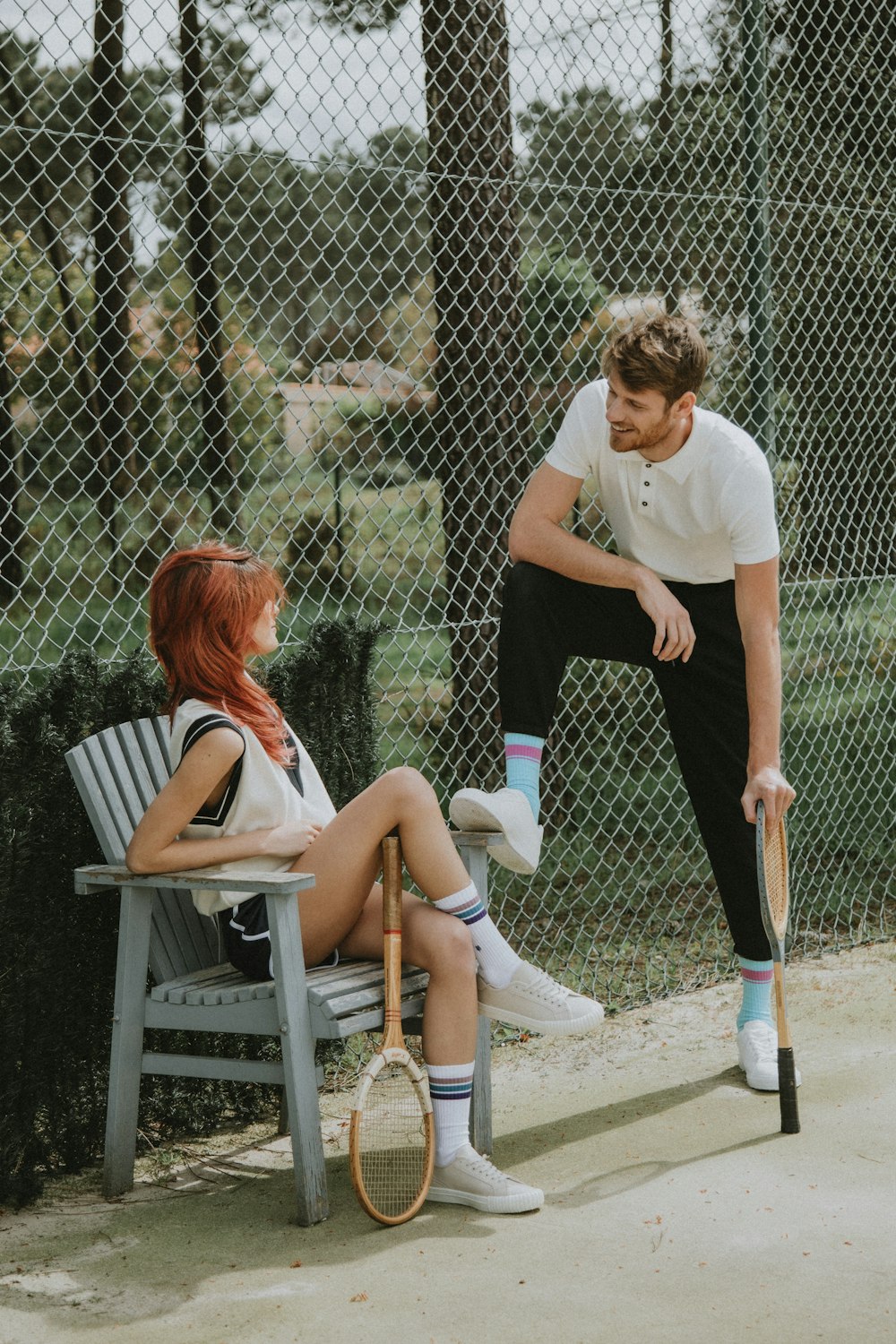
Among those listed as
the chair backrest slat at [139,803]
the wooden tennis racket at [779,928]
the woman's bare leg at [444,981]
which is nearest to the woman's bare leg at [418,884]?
the woman's bare leg at [444,981]

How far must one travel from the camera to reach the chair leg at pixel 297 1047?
2.58 m

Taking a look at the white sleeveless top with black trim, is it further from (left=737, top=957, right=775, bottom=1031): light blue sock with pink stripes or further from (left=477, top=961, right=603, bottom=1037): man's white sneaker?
(left=737, top=957, right=775, bottom=1031): light blue sock with pink stripes

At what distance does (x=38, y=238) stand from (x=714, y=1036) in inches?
212

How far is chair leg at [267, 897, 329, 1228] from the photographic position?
258cm

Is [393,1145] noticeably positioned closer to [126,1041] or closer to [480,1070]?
[480,1070]

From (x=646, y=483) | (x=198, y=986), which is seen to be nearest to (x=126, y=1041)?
(x=198, y=986)

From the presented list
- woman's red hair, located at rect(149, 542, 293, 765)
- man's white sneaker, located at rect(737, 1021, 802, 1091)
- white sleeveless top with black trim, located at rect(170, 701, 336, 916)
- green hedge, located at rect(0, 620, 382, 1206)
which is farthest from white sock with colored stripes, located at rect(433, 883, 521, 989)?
man's white sneaker, located at rect(737, 1021, 802, 1091)

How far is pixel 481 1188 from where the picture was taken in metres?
2.68

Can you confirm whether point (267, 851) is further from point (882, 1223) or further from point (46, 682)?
point (882, 1223)

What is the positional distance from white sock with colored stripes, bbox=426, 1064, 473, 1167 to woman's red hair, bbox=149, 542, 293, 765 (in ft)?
2.38

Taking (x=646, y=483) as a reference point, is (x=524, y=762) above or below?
below

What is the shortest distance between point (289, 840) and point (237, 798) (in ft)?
0.43

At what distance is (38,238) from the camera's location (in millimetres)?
7234

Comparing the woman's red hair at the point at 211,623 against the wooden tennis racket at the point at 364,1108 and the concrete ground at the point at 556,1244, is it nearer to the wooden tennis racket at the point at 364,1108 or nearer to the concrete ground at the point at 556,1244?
the wooden tennis racket at the point at 364,1108
